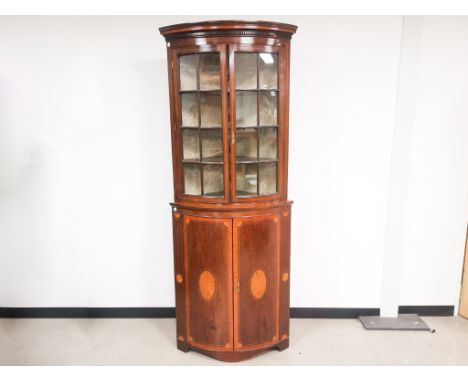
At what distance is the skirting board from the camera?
351 cm

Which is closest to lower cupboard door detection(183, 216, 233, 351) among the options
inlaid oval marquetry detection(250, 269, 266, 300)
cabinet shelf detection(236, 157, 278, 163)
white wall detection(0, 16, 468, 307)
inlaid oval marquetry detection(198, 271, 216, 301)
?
inlaid oval marquetry detection(198, 271, 216, 301)

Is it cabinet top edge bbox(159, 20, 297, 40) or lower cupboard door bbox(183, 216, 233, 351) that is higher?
cabinet top edge bbox(159, 20, 297, 40)

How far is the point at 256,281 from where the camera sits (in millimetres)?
2832

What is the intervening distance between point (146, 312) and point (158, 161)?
1.30 m

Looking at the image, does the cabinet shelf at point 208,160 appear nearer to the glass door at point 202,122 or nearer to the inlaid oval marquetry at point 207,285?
the glass door at point 202,122

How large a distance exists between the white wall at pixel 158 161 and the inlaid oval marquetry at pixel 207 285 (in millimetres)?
691

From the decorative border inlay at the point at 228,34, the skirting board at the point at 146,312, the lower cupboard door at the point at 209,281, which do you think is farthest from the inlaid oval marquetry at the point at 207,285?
the decorative border inlay at the point at 228,34

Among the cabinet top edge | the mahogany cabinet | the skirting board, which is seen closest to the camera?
the cabinet top edge

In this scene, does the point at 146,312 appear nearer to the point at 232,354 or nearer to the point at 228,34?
the point at 232,354

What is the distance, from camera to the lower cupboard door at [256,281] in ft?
9.04

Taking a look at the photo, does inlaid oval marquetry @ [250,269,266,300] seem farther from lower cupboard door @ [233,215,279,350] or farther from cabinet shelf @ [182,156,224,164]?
cabinet shelf @ [182,156,224,164]

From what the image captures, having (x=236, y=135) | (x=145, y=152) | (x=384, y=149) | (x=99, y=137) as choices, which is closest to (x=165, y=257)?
(x=145, y=152)
